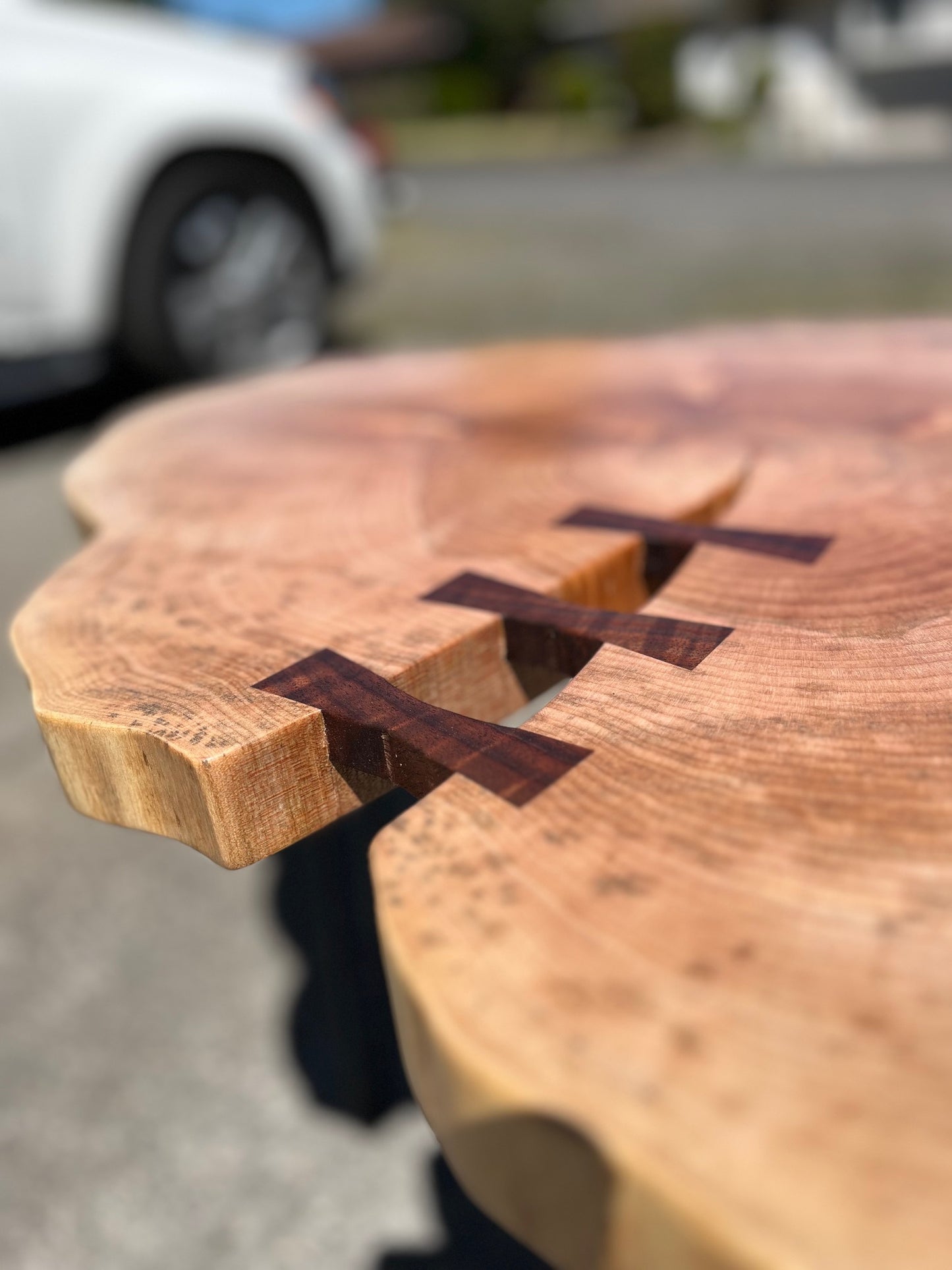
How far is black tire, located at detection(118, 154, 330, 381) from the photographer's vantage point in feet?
A: 10.4

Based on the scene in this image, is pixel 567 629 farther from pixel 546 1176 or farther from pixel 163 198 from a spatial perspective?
pixel 163 198

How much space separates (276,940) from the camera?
4.50 feet

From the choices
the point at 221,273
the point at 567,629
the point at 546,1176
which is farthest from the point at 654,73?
the point at 546,1176

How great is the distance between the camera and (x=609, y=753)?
0.49 metres

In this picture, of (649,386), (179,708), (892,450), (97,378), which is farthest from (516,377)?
(97,378)

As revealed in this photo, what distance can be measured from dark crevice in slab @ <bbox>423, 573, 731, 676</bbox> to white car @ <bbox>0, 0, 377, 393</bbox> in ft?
8.99

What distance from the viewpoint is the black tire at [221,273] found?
10.4ft

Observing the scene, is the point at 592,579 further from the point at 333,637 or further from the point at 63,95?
the point at 63,95

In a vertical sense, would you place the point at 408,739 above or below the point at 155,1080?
above

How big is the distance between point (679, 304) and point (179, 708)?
14.4 ft

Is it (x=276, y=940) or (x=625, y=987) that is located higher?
(x=625, y=987)

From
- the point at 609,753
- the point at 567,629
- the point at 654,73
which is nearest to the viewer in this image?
the point at 609,753

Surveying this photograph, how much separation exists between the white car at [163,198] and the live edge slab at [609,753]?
220 centimetres

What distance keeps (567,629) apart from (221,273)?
3.06m
